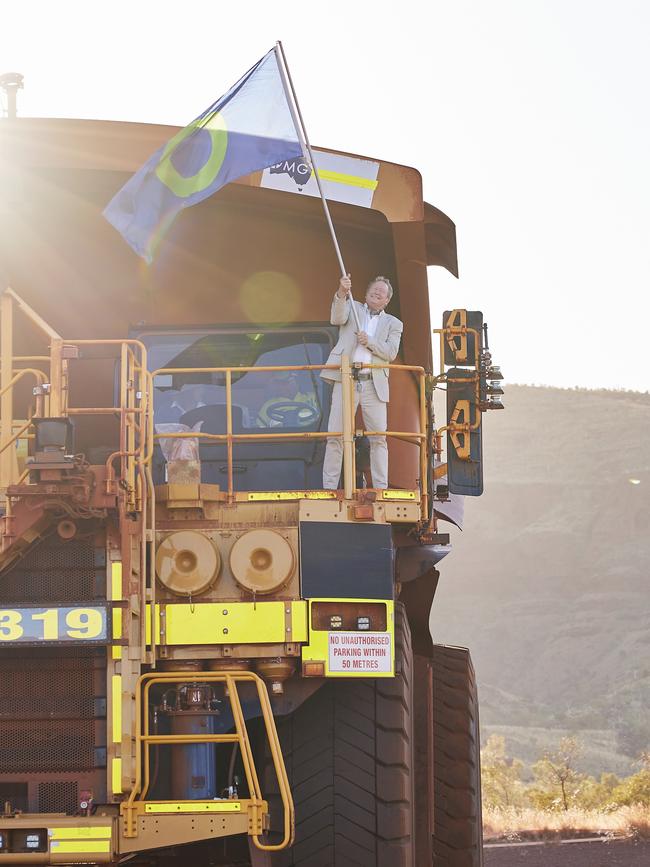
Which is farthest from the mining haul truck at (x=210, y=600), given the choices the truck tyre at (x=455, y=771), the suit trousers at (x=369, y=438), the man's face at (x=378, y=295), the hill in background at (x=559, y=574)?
the hill in background at (x=559, y=574)

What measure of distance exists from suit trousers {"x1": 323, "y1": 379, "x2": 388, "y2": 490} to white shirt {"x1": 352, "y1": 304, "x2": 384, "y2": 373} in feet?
0.55

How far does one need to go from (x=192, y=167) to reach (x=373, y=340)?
161cm

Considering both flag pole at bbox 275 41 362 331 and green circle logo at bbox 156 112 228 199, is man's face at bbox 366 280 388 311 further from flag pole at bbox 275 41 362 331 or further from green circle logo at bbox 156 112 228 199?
green circle logo at bbox 156 112 228 199

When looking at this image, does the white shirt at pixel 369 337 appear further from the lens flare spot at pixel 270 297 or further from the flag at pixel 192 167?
the flag at pixel 192 167

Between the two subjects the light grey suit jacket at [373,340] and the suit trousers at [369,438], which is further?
the light grey suit jacket at [373,340]

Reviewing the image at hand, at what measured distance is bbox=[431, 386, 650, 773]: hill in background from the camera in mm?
49406

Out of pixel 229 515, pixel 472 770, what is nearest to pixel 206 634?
pixel 229 515

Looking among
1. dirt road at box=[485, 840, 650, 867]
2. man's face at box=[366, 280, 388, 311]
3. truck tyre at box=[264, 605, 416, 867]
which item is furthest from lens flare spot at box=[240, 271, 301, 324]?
dirt road at box=[485, 840, 650, 867]

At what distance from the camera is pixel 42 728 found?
309 inches

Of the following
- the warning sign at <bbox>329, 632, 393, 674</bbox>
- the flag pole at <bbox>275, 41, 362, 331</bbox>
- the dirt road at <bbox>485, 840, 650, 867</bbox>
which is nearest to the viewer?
the warning sign at <bbox>329, 632, 393, 674</bbox>

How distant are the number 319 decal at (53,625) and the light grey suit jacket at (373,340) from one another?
2520mm

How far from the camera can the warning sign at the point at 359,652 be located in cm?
796

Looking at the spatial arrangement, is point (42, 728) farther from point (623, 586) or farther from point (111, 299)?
point (623, 586)

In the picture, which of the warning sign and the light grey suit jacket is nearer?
the warning sign
